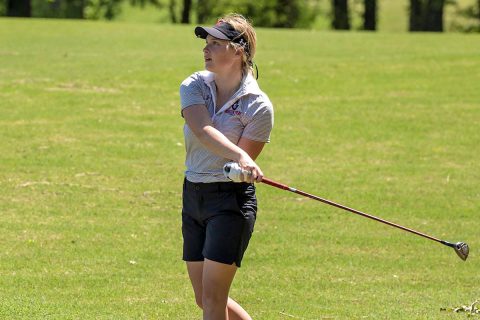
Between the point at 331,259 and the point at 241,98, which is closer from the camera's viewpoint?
the point at 241,98

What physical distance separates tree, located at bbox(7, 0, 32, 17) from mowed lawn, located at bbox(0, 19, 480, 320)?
13544 mm

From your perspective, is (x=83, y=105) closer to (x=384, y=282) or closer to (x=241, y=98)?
(x=384, y=282)

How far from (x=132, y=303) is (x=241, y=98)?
273cm

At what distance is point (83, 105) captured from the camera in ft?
53.8

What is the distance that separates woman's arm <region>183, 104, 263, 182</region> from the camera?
5320 millimetres

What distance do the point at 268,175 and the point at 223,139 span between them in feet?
25.2

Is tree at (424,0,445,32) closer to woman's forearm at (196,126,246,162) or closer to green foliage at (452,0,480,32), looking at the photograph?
green foliage at (452,0,480,32)

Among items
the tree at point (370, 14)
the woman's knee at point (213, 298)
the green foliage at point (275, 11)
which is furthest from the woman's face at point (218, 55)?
the green foliage at point (275, 11)

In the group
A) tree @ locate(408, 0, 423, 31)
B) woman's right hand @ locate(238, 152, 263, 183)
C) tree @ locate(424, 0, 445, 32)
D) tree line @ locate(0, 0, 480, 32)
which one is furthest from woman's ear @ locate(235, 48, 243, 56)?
tree @ locate(408, 0, 423, 31)

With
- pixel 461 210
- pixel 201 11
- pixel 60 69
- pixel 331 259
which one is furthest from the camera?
pixel 201 11

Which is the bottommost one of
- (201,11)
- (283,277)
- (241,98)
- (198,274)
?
(201,11)

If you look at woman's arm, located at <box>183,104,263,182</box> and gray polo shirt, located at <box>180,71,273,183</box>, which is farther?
gray polo shirt, located at <box>180,71,273,183</box>

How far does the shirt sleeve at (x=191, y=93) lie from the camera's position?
557 centimetres

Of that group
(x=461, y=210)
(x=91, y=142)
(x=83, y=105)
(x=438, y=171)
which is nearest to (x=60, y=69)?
(x=83, y=105)
